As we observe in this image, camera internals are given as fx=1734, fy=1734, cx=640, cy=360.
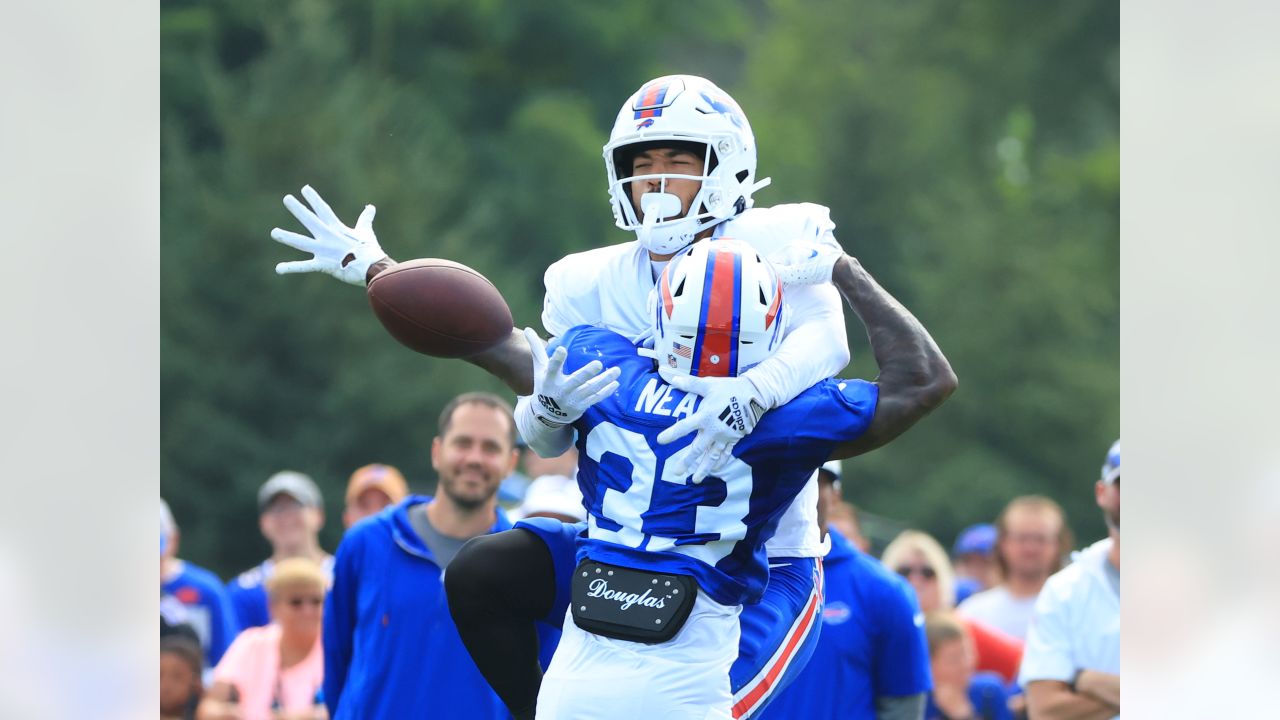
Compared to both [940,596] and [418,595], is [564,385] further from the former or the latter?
[940,596]

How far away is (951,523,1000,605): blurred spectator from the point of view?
392 inches

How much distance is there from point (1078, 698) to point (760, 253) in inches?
101

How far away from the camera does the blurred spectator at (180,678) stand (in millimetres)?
7188

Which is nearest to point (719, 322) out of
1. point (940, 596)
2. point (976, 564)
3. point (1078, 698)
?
point (1078, 698)

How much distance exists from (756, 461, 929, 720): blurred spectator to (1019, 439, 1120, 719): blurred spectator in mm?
600

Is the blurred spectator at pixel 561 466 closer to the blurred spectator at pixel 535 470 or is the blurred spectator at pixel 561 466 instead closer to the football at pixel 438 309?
the blurred spectator at pixel 535 470

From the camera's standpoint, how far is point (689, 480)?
3.92 m

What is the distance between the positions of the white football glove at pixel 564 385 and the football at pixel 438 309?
1.02 ft

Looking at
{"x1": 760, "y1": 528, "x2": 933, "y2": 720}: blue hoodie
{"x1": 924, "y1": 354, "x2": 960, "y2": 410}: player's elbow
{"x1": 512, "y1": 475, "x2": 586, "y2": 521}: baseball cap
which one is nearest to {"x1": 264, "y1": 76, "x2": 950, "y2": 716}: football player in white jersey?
{"x1": 924, "y1": 354, "x2": 960, "y2": 410}: player's elbow

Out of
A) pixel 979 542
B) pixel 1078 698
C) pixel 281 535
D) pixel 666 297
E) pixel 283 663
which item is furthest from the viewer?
pixel 979 542

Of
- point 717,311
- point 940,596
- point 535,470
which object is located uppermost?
point 717,311

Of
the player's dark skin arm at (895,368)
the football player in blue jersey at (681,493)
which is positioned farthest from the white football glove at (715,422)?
the player's dark skin arm at (895,368)

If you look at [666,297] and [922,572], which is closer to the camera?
[666,297]
